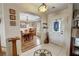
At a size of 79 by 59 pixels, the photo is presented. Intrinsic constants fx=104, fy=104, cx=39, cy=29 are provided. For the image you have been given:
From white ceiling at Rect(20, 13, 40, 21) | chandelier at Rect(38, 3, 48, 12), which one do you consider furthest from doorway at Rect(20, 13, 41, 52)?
chandelier at Rect(38, 3, 48, 12)

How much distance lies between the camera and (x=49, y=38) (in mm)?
1559

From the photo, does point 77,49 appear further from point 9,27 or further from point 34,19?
point 9,27

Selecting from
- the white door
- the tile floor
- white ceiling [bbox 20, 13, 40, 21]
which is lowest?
the tile floor

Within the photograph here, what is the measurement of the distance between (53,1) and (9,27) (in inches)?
29.5

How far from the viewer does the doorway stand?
5.00 ft

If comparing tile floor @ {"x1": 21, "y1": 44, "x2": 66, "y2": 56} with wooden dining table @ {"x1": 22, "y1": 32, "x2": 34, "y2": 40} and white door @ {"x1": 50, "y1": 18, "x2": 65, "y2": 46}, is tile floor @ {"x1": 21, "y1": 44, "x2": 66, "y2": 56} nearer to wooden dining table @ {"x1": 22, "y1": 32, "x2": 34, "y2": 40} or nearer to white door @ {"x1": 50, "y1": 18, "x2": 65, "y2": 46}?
white door @ {"x1": 50, "y1": 18, "x2": 65, "y2": 46}

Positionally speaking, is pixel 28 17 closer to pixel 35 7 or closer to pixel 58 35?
pixel 35 7

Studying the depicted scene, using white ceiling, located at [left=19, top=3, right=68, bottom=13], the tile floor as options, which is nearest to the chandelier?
white ceiling, located at [left=19, top=3, right=68, bottom=13]

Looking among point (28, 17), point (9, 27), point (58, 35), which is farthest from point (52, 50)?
point (9, 27)

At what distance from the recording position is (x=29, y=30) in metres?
1.55

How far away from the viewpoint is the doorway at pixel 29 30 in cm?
153

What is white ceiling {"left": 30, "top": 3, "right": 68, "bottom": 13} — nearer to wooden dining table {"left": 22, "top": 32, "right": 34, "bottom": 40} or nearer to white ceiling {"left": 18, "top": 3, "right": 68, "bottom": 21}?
white ceiling {"left": 18, "top": 3, "right": 68, "bottom": 21}

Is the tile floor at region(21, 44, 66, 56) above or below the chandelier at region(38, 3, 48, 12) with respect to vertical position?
below

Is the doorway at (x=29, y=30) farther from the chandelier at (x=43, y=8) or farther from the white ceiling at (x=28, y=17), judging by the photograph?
the chandelier at (x=43, y=8)
